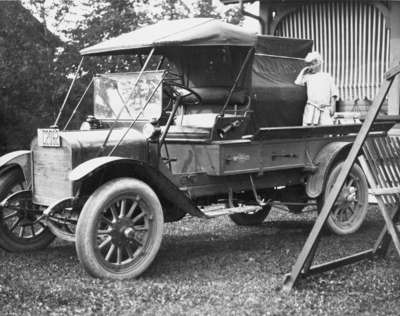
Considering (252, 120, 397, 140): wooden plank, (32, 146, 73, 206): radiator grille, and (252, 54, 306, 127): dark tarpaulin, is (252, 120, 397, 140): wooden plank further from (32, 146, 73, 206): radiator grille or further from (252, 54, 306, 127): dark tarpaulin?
(32, 146, 73, 206): radiator grille

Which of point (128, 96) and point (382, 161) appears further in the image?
point (382, 161)

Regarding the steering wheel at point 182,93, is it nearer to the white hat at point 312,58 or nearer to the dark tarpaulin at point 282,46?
the dark tarpaulin at point 282,46

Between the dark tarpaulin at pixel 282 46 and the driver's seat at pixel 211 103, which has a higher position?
the dark tarpaulin at pixel 282 46

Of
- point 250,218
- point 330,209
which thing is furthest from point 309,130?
point 330,209

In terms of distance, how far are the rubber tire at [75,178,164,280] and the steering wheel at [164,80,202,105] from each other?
3.86 feet

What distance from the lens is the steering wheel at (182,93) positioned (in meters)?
6.56

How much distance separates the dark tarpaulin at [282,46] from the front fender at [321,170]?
140 centimetres

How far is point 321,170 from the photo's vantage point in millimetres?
7234

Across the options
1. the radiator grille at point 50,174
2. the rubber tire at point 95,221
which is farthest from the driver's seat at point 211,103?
the radiator grille at point 50,174

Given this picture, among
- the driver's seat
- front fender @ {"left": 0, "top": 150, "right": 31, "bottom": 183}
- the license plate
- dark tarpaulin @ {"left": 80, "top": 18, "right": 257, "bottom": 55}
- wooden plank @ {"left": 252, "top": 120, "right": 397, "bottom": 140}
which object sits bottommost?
front fender @ {"left": 0, "top": 150, "right": 31, "bottom": 183}

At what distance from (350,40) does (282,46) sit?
376 cm

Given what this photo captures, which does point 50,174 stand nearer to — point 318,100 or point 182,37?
point 182,37

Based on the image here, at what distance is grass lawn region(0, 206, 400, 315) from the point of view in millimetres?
4652

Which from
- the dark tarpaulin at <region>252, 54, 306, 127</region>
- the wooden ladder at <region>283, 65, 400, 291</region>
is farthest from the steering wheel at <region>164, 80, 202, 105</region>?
the wooden ladder at <region>283, 65, 400, 291</region>
